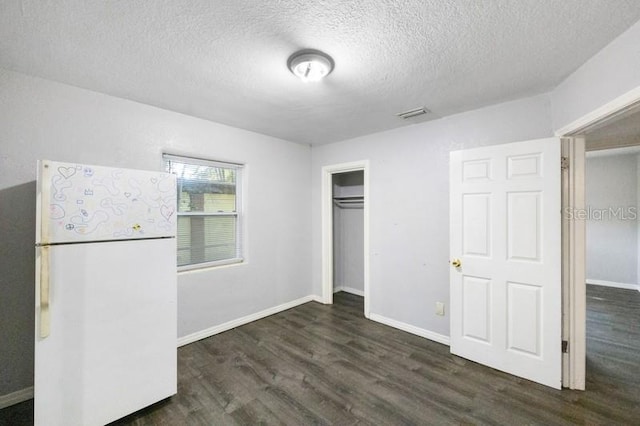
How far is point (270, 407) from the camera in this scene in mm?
1866

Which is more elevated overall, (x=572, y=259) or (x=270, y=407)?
(x=572, y=259)

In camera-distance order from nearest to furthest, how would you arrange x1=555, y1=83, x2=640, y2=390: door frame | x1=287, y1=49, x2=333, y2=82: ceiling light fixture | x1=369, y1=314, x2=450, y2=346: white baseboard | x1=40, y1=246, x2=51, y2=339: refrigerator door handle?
1. x1=40, y1=246, x2=51, y2=339: refrigerator door handle
2. x1=287, y1=49, x2=333, y2=82: ceiling light fixture
3. x1=555, y1=83, x2=640, y2=390: door frame
4. x1=369, y1=314, x2=450, y2=346: white baseboard

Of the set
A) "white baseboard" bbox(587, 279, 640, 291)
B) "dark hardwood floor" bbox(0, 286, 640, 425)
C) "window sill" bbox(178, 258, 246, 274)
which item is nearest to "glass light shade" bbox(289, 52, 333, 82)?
"window sill" bbox(178, 258, 246, 274)

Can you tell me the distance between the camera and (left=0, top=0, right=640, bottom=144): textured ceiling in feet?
4.29

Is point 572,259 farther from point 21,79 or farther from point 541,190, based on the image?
point 21,79

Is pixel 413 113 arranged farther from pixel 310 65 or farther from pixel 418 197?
pixel 310 65

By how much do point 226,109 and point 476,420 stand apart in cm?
321

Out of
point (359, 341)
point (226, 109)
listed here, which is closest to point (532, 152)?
point (359, 341)

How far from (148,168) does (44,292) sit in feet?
4.47

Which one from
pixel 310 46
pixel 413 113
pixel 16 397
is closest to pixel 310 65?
pixel 310 46

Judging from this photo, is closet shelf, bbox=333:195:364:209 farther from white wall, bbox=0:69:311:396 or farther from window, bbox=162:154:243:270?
window, bbox=162:154:243:270

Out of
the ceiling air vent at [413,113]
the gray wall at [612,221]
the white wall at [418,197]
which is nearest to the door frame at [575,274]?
the white wall at [418,197]

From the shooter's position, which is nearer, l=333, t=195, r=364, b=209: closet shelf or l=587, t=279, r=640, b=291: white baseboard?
l=333, t=195, r=364, b=209: closet shelf

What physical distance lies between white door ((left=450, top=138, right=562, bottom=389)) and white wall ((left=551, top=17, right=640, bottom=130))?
0.87 ft
